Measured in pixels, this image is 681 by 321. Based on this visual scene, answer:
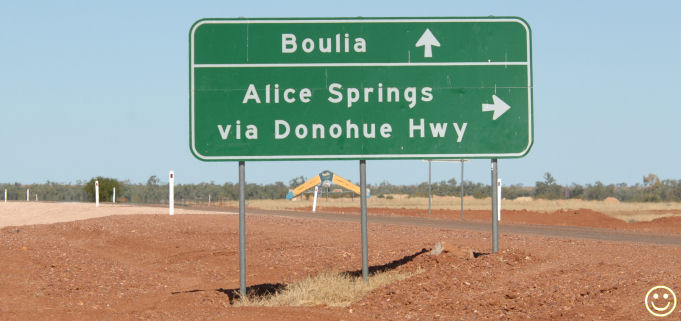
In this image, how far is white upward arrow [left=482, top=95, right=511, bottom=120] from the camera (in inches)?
537

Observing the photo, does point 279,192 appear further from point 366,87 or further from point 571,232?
point 366,87

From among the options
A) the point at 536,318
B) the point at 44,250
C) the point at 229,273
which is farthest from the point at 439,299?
the point at 44,250

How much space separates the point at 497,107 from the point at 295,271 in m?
6.58

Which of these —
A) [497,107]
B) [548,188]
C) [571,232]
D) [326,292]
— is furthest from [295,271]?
[548,188]

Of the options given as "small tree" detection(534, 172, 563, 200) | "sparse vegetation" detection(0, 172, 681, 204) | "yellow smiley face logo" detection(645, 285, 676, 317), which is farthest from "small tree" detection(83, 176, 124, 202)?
"yellow smiley face logo" detection(645, 285, 676, 317)

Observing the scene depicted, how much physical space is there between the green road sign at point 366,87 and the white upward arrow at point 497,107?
0.05ft

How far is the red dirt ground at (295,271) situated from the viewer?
11164 millimetres

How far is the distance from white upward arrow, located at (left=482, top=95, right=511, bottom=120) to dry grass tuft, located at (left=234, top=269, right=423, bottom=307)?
2649mm

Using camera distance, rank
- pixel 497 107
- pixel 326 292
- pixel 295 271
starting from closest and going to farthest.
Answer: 1. pixel 326 292
2. pixel 497 107
3. pixel 295 271

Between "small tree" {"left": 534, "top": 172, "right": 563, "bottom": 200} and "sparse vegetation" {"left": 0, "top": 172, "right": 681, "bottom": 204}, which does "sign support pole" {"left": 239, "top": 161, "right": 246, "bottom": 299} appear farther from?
"small tree" {"left": 534, "top": 172, "right": 563, "bottom": 200}

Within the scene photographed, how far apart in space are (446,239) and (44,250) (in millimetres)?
9763

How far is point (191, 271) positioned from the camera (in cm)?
1986

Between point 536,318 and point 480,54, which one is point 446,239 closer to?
point 480,54

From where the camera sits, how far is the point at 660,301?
10.0 meters
